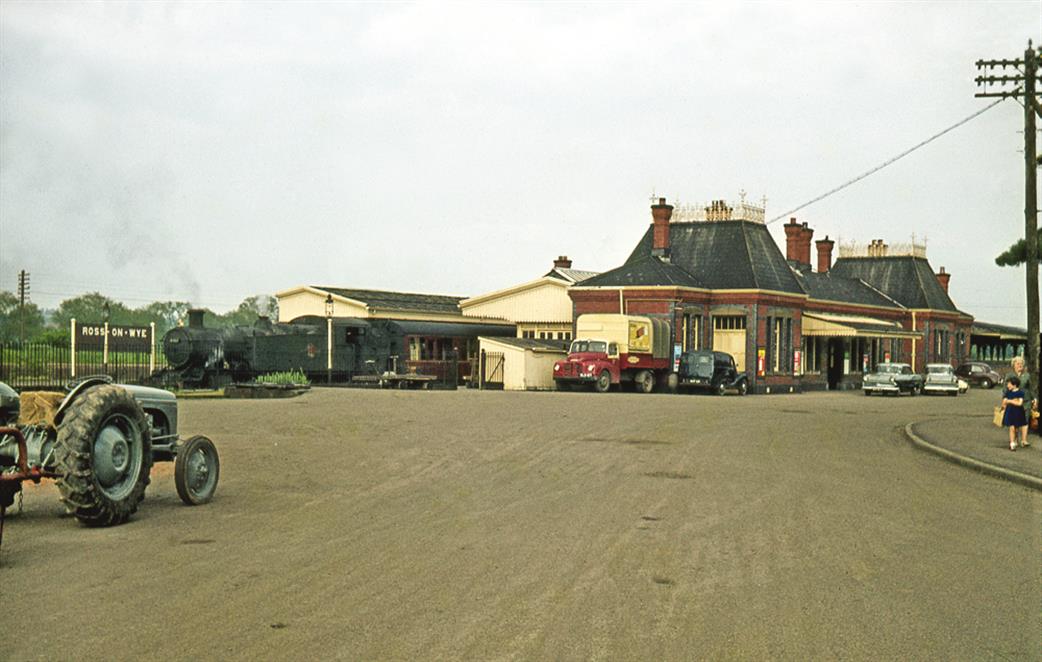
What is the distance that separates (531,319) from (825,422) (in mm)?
31540

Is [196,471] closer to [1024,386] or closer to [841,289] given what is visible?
[1024,386]

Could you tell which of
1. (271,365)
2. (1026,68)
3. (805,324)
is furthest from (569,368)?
(1026,68)

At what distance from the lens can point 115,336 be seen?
3669cm

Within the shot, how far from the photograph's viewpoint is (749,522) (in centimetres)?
1074

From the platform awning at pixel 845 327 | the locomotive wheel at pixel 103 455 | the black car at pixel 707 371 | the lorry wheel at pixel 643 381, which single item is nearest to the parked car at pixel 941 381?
the platform awning at pixel 845 327

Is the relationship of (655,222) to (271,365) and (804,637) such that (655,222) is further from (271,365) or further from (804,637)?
(804,637)

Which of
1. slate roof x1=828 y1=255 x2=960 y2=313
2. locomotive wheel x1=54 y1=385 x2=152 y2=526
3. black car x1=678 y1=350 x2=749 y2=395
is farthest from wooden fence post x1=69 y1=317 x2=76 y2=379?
slate roof x1=828 y1=255 x2=960 y2=313

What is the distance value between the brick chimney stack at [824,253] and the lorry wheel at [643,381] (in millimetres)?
27341

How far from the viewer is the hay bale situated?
1023 centimetres

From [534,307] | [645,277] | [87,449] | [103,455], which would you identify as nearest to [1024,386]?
[103,455]

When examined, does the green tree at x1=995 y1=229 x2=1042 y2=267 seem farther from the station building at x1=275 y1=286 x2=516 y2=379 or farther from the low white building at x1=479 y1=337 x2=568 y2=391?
the station building at x1=275 y1=286 x2=516 y2=379

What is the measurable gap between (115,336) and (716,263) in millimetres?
29224

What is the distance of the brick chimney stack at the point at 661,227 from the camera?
Result: 2160 inches

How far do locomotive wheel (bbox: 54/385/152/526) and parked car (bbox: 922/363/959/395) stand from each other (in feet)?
156
